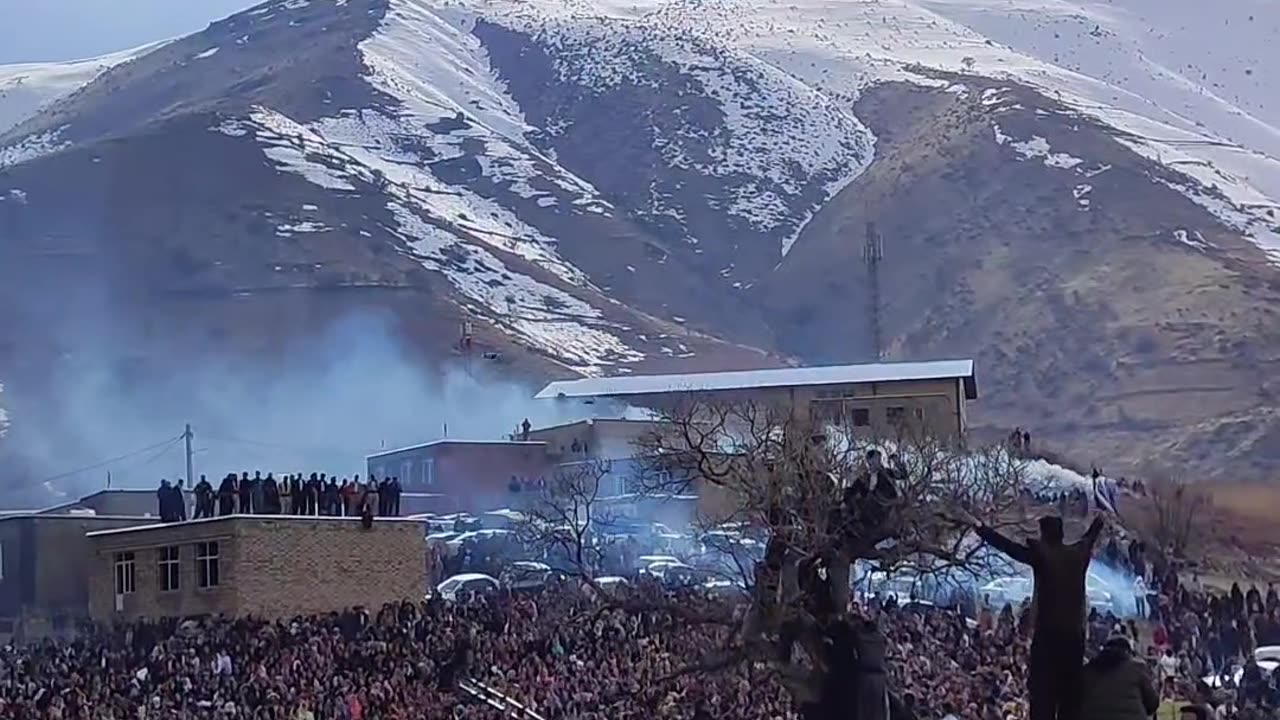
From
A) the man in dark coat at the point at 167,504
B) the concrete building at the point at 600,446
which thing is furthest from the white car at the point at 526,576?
the concrete building at the point at 600,446

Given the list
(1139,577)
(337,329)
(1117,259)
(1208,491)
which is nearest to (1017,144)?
(1117,259)

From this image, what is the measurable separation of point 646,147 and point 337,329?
64.1 metres

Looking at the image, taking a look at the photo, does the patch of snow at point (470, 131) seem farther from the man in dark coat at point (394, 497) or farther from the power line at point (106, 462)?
the man in dark coat at point (394, 497)

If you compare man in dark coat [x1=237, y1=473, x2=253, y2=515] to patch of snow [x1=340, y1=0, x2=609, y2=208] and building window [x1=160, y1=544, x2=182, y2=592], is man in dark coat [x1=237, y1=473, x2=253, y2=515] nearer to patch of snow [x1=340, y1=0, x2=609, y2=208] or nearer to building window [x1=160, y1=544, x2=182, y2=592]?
building window [x1=160, y1=544, x2=182, y2=592]

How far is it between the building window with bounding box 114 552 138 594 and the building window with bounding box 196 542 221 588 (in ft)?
9.45

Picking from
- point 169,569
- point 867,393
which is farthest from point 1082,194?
point 169,569

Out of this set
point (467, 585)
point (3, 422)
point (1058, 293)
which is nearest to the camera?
point (467, 585)

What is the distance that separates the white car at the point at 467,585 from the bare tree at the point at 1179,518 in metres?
16.7

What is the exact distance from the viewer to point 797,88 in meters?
193

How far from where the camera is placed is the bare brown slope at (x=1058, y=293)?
10644 centimetres

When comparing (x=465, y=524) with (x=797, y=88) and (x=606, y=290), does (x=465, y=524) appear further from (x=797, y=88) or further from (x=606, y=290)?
(x=797, y=88)

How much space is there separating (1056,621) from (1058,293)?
116 m

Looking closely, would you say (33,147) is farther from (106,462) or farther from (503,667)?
(503,667)

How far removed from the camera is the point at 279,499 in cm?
4675
